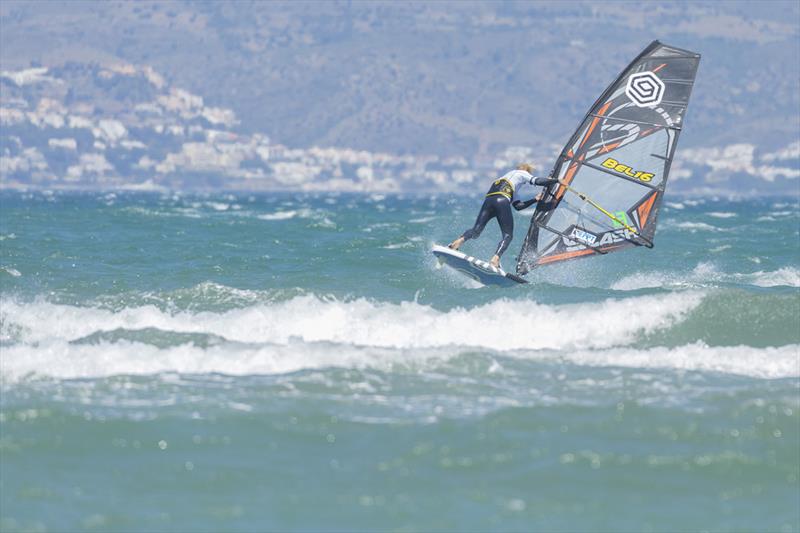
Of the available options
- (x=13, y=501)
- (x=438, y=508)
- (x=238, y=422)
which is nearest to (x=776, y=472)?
(x=438, y=508)

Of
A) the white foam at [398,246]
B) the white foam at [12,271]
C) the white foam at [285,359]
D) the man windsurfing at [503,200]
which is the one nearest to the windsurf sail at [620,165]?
the man windsurfing at [503,200]

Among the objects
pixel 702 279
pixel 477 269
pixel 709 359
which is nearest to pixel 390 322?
pixel 477 269

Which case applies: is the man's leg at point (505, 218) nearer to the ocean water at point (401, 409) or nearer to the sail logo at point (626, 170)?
the ocean water at point (401, 409)

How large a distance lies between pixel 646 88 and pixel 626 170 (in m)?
1.03

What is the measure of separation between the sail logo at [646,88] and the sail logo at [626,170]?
0.75m

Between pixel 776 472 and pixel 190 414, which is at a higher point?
pixel 776 472

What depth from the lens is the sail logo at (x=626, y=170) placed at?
662 inches

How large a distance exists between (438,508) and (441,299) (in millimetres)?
8430

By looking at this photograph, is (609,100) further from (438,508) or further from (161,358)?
(438,508)

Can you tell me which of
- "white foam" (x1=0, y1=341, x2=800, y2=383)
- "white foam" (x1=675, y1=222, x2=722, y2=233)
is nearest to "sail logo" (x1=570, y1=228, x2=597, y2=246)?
"white foam" (x1=0, y1=341, x2=800, y2=383)

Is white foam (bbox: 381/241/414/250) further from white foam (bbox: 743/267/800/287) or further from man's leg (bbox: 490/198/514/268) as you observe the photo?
man's leg (bbox: 490/198/514/268)

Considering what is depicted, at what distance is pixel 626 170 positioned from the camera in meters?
16.8

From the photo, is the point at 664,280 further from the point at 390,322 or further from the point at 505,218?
the point at 390,322

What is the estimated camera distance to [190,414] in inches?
420
